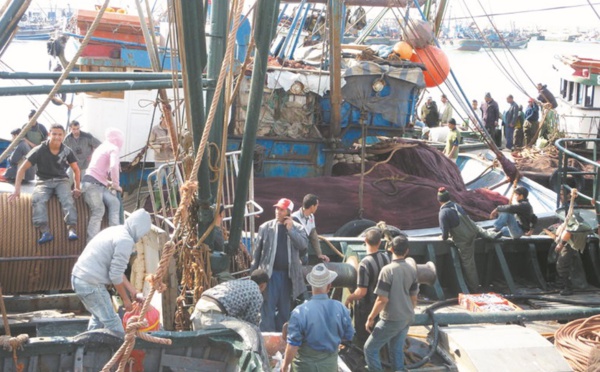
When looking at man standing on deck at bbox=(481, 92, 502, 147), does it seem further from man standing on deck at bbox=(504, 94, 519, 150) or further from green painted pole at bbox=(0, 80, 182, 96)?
green painted pole at bbox=(0, 80, 182, 96)

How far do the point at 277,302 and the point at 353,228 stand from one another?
3.86 m

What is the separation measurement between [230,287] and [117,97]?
28.2 feet

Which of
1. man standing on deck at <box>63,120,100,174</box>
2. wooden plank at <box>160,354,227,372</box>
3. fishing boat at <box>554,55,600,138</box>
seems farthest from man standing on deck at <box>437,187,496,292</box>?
fishing boat at <box>554,55,600,138</box>

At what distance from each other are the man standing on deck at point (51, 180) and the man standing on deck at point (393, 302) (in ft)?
11.6

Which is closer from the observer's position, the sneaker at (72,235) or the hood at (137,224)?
the hood at (137,224)

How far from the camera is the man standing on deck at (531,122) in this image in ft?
69.7

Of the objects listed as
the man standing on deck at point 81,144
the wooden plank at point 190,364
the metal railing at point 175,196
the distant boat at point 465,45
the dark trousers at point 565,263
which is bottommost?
the wooden plank at point 190,364

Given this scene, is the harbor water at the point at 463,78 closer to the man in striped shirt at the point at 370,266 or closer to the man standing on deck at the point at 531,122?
the man standing on deck at the point at 531,122

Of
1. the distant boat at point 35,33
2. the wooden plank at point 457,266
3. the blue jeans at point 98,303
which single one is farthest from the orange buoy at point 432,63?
the distant boat at point 35,33

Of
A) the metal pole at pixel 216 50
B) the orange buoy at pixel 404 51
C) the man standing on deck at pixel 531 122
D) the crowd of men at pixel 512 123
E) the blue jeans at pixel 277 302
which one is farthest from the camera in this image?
the crowd of men at pixel 512 123

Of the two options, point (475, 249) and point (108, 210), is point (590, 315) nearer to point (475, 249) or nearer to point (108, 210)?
point (475, 249)

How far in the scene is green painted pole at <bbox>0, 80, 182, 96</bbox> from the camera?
6.38 meters

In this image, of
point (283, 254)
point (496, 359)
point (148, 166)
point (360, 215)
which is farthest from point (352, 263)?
point (148, 166)

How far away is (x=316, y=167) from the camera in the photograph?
14.2 meters
